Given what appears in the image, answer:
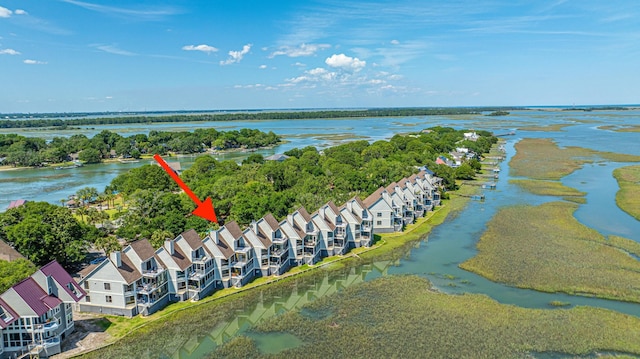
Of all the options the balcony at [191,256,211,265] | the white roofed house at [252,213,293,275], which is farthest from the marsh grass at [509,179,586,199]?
the balcony at [191,256,211,265]

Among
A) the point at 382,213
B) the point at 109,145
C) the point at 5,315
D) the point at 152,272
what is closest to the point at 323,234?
the point at 382,213

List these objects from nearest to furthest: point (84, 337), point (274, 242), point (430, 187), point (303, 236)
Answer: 1. point (84, 337)
2. point (274, 242)
3. point (303, 236)
4. point (430, 187)

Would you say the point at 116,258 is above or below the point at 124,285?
above

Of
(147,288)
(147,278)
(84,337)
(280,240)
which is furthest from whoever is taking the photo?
(280,240)

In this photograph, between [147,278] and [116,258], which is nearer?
[116,258]

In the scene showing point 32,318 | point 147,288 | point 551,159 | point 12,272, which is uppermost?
point 12,272

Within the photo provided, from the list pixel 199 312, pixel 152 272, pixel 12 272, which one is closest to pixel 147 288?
pixel 152 272

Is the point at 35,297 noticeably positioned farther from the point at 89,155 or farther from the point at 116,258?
the point at 89,155

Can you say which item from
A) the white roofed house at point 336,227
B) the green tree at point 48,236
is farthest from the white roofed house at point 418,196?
the green tree at point 48,236
